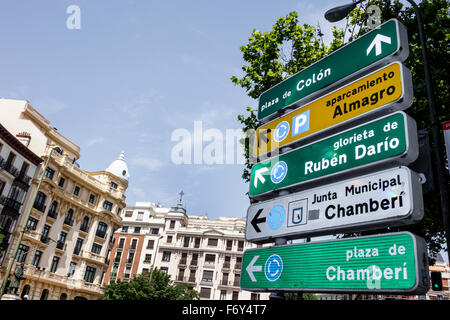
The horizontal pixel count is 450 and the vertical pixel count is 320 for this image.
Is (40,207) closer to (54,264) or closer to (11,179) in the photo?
(11,179)

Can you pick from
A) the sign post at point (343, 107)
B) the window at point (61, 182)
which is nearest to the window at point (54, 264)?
the window at point (61, 182)

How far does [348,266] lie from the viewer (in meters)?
3.10

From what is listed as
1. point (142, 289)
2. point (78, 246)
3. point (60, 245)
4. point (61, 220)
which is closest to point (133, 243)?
point (78, 246)

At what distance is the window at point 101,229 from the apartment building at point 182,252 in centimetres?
1266

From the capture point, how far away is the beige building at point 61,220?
112 ft

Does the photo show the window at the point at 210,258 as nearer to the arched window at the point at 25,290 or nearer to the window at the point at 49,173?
the arched window at the point at 25,290

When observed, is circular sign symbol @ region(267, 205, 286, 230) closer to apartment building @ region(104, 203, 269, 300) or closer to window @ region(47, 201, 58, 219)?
window @ region(47, 201, 58, 219)

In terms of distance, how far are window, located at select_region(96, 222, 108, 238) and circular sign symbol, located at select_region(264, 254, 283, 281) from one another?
42738 millimetres

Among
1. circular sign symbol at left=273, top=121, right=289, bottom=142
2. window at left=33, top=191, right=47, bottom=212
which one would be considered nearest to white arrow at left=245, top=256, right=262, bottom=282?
circular sign symbol at left=273, top=121, right=289, bottom=142

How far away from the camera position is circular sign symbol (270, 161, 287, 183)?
4469 mm

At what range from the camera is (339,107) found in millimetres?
4254

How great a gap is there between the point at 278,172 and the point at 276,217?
65 cm
